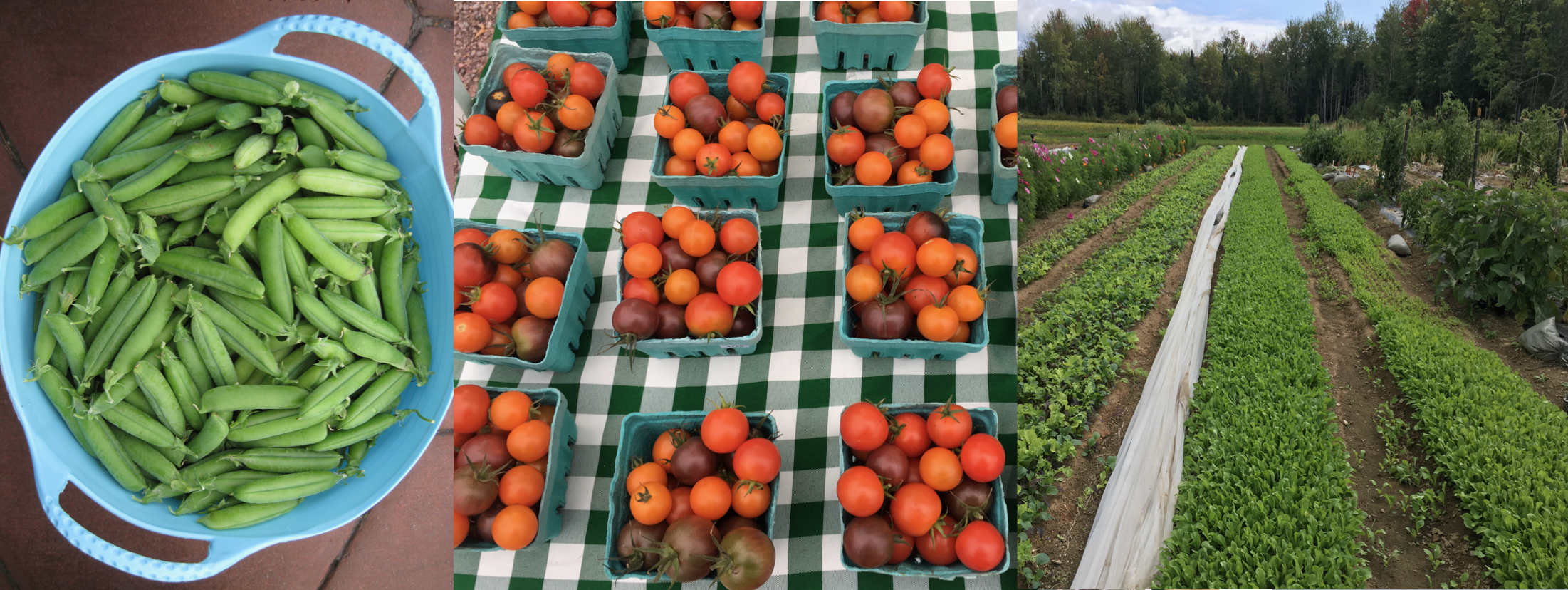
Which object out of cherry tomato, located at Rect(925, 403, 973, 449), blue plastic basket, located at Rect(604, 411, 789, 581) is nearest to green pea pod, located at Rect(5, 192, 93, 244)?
blue plastic basket, located at Rect(604, 411, 789, 581)

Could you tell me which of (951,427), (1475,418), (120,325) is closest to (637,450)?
(951,427)

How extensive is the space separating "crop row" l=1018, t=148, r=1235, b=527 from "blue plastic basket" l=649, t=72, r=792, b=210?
793 millimetres

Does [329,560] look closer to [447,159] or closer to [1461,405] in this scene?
[447,159]

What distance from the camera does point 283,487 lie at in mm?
1099

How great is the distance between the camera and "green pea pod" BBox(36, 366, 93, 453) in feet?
3.20

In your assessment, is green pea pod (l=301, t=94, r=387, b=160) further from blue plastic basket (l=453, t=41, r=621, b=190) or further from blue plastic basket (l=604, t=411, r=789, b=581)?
blue plastic basket (l=604, t=411, r=789, b=581)

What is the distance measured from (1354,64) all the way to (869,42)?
47.6 inches

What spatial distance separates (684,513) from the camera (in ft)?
4.12

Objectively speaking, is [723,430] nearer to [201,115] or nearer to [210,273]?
[210,273]

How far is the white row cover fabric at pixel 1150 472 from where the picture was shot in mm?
1232

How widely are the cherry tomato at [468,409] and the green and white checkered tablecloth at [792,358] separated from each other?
0.23 meters

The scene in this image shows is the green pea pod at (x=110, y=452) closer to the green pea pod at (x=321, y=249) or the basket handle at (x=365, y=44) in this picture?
the green pea pod at (x=321, y=249)

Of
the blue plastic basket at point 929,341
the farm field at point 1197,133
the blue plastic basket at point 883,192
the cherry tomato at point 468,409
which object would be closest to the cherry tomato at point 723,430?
the blue plastic basket at point 929,341

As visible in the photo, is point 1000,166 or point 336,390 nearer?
point 336,390
